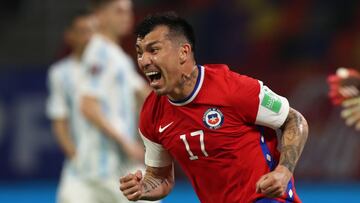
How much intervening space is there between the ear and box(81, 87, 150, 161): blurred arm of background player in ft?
7.90

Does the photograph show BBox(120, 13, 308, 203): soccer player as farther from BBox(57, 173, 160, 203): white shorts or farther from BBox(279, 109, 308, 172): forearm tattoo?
BBox(57, 173, 160, 203): white shorts

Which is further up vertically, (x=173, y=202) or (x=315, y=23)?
(x=315, y=23)

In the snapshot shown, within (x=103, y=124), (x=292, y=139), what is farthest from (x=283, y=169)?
(x=103, y=124)

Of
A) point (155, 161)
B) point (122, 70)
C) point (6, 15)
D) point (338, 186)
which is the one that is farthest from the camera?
point (6, 15)

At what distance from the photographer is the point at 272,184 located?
4395 millimetres

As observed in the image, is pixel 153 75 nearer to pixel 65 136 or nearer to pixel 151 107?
pixel 151 107

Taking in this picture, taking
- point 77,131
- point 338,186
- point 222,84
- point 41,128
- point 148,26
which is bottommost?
point 338,186

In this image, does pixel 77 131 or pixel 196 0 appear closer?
pixel 77 131

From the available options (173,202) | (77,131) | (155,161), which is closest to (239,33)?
(173,202)

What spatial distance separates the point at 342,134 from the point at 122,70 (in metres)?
6.73

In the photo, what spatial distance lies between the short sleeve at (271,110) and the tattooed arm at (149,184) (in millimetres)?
639

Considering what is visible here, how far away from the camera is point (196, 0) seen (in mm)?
15039

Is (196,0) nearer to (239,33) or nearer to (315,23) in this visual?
(239,33)

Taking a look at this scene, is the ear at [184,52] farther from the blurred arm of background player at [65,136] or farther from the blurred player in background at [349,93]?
the blurred arm of background player at [65,136]
